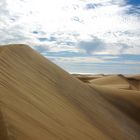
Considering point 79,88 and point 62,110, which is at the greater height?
point 79,88

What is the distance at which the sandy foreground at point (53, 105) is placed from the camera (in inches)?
153

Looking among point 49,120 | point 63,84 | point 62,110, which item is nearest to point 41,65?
point 63,84

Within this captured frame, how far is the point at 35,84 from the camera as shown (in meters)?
5.55

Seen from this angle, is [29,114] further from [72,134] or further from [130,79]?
[130,79]

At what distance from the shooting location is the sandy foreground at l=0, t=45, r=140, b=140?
3.88 metres

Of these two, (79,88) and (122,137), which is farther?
(79,88)

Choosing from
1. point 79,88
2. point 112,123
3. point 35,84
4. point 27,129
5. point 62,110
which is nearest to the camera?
point 27,129

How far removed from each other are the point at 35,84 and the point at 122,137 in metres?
1.66

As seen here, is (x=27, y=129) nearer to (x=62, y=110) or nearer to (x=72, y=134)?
(x=72, y=134)

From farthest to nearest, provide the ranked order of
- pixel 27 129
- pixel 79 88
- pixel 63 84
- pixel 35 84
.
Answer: pixel 79 88 < pixel 63 84 < pixel 35 84 < pixel 27 129

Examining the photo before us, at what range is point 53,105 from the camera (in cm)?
510

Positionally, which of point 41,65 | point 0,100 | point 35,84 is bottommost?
point 0,100

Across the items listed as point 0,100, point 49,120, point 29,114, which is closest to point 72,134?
point 49,120

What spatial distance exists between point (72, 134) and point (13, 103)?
2.82ft
